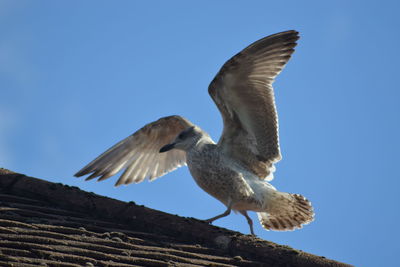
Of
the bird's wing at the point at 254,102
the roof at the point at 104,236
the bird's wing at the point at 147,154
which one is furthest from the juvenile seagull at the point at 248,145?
the roof at the point at 104,236

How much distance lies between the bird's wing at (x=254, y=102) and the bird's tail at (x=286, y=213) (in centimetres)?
30

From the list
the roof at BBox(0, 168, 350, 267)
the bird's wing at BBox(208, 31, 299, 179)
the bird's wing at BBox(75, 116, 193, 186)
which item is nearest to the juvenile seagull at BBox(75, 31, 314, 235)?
the bird's wing at BBox(208, 31, 299, 179)

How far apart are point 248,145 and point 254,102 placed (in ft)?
1.46

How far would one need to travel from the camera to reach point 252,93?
22.9 feet

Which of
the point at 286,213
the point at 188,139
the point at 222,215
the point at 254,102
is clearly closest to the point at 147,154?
the point at 188,139

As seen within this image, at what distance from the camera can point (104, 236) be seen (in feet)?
14.5

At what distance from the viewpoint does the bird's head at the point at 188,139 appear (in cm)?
704

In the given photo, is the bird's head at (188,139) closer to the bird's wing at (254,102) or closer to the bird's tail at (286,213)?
the bird's wing at (254,102)

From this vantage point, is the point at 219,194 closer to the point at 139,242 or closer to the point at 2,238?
the point at 139,242

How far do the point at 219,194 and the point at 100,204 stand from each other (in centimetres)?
180

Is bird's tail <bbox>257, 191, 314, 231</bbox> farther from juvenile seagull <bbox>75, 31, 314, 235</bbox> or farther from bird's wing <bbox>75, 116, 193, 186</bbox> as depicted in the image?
bird's wing <bbox>75, 116, 193, 186</bbox>

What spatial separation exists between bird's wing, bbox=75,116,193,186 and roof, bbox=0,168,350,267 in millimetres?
2821

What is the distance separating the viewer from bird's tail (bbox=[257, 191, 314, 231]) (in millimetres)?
7012

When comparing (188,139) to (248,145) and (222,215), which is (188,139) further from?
(222,215)
